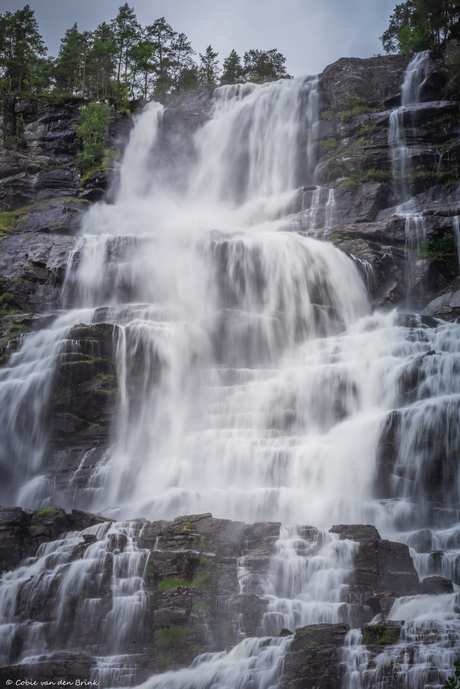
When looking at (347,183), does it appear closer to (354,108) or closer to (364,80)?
(354,108)

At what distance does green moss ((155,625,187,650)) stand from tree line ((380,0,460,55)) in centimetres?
3688

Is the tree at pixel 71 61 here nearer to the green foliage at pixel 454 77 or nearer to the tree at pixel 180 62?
the tree at pixel 180 62

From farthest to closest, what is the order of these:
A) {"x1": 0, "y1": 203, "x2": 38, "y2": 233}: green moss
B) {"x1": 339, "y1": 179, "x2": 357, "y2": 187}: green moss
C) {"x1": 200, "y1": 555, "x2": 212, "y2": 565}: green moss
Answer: {"x1": 0, "y1": 203, "x2": 38, "y2": 233}: green moss < {"x1": 339, "y1": 179, "x2": 357, "y2": 187}: green moss < {"x1": 200, "y1": 555, "x2": 212, "y2": 565}: green moss

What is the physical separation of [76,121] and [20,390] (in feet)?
94.8

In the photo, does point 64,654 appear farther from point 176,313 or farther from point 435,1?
point 435,1

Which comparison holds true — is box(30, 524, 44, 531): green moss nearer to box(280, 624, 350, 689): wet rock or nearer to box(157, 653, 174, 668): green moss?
box(157, 653, 174, 668): green moss

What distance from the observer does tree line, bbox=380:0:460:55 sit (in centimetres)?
3492

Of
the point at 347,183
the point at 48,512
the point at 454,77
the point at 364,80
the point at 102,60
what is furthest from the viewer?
the point at 102,60

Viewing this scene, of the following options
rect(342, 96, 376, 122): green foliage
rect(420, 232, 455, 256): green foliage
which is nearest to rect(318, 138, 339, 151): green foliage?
rect(342, 96, 376, 122): green foliage

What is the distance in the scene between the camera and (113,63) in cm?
5344

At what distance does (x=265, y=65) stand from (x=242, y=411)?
4509cm

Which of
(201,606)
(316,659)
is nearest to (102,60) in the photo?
(201,606)

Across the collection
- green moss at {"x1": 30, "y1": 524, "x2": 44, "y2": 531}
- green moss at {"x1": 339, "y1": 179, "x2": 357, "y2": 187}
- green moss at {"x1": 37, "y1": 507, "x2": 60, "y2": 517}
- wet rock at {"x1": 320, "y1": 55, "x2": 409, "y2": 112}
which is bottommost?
green moss at {"x1": 30, "y1": 524, "x2": 44, "y2": 531}

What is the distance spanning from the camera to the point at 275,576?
1211 centimetres
